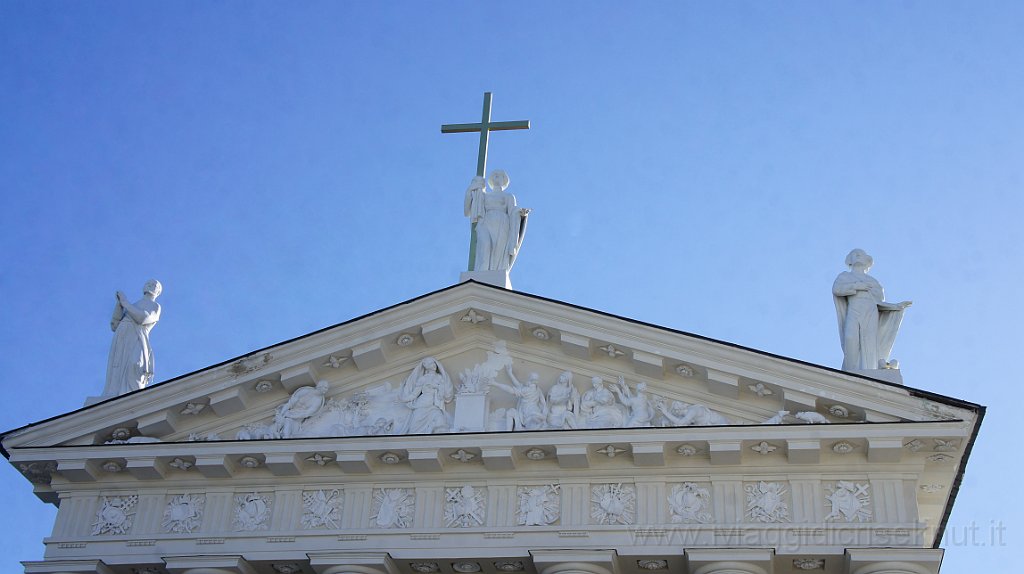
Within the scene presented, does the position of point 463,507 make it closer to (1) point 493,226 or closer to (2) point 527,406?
(2) point 527,406

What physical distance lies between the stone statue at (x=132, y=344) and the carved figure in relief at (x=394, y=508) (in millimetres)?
4087

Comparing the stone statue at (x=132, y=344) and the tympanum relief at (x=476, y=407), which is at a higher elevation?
the stone statue at (x=132, y=344)

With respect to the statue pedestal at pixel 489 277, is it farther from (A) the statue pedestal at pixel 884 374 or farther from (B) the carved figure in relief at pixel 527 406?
(A) the statue pedestal at pixel 884 374

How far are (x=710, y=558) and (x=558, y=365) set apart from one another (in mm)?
3365

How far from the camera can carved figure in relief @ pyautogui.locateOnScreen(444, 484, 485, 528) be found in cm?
1681

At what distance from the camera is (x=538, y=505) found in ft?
55.2

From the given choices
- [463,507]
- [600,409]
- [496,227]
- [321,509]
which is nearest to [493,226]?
[496,227]

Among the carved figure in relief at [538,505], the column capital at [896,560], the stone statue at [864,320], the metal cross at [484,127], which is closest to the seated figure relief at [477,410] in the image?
the carved figure in relief at [538,505]

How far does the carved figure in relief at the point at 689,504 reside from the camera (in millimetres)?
Answer: 16453

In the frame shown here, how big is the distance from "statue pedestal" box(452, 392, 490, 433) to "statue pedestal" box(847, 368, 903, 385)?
4.66 meters

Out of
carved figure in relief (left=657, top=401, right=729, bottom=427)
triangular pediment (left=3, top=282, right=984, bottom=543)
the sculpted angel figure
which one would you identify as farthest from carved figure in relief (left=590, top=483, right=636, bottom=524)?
the sculpted angel figure

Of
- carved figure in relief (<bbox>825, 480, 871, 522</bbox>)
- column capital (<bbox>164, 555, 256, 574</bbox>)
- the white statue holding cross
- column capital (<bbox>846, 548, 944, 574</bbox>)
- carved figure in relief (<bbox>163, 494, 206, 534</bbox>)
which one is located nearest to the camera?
column capital (<bbox>846, 548, 944, 574</bbox>)

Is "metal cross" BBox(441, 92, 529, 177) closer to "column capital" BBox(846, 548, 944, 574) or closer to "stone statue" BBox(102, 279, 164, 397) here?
"stone statue" BBox(102, 279, 164, 397)

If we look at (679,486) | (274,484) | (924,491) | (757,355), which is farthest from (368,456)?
(924,491)
